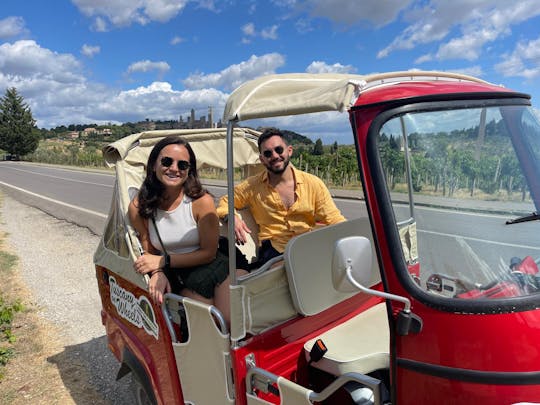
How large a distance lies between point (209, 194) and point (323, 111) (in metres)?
1.63

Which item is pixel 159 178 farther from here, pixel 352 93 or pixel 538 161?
pixel 538 161

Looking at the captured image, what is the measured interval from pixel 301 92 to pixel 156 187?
141 cm

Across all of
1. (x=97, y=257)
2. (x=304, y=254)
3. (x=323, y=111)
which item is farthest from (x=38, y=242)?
(x=323, y=111)

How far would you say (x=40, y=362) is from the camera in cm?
432

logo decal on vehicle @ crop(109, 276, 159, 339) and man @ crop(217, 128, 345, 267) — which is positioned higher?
man @ crop(217, 128, 345, 267)

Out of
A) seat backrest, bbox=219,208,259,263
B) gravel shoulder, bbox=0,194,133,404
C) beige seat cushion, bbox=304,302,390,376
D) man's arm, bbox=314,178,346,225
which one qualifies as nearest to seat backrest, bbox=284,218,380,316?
beige seat cushion, bbox=304,302,390,376

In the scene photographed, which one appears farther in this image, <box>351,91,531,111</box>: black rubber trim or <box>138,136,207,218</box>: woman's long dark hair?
<box>138,136,207,218</box>: woman's long dark hair

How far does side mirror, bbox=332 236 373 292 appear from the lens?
59.2 inches

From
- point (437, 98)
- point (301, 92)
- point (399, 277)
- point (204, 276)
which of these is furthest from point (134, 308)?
point (437, 98)

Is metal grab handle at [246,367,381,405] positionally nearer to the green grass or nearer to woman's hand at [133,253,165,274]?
woman's hand at [133,253,165,274]

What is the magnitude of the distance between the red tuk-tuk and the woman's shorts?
0.84ft

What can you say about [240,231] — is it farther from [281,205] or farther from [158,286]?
[158,286]

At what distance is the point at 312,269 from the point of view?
2.37 metres

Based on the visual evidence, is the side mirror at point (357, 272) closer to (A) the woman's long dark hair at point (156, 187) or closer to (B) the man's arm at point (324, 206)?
(A) the woman's long dark hair at point (156, 187)
